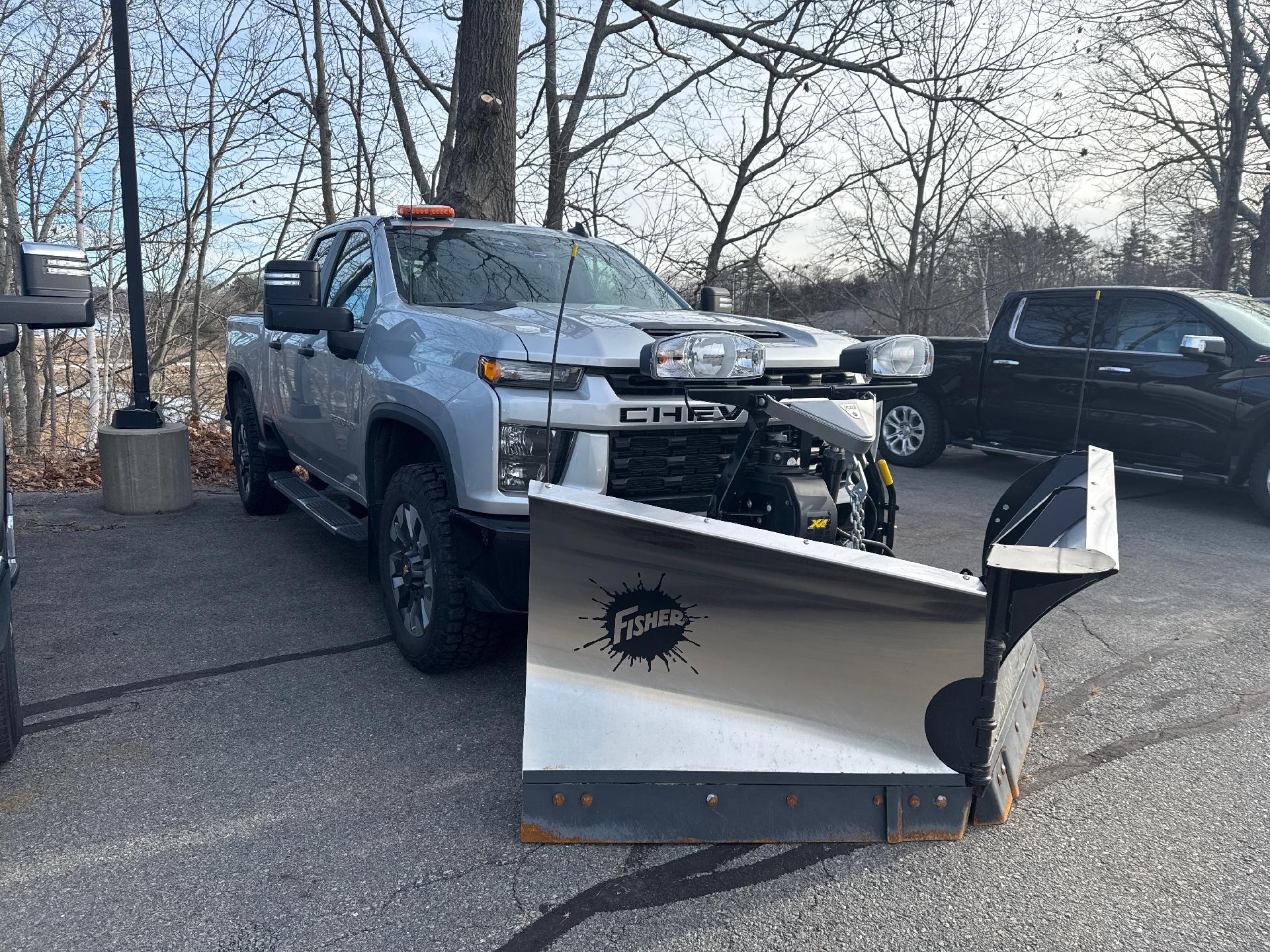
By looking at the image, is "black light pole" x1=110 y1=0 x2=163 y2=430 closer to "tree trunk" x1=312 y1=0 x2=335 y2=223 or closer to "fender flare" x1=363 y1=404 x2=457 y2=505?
"fender flare" x1=363 y1=404 x2=457 y2=505

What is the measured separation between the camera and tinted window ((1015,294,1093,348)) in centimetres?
870

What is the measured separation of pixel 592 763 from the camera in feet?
8.91

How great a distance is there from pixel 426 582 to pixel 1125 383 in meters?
6.69

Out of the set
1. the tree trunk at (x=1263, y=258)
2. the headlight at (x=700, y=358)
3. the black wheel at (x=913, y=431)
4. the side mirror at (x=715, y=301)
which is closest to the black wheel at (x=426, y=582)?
the headlight at (x=700, y=358)

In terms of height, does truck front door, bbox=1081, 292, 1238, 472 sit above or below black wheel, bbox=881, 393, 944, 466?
above

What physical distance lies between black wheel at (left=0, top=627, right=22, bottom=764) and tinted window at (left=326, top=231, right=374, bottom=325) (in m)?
2.27

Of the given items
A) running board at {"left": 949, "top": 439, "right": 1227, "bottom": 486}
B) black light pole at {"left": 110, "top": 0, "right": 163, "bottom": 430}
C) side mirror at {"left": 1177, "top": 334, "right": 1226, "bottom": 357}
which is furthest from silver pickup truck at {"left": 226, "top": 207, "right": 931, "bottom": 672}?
side mirror at {"left": 1177, "top": 334, "right": 1226, "bottom": 357}

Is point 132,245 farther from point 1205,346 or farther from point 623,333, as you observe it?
point 1205,346

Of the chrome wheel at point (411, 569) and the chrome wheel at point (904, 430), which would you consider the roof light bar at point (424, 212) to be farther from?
the chrome wheel at point (904, 430)

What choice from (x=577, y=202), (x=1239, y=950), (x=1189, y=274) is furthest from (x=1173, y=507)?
(x=1189, y=274)

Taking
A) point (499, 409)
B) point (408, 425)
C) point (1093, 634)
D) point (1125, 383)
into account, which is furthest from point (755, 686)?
point (1125, 383)

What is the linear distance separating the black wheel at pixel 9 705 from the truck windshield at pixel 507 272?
2280 millimetres

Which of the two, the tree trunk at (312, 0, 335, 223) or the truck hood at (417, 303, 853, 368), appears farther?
the tree trunk at (312, 0, 335, 223)

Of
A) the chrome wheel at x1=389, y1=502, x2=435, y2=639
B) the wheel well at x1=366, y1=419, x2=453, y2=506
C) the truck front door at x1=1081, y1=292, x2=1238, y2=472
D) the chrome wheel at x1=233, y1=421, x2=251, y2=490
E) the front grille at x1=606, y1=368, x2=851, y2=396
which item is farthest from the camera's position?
the truck front door at x1=1081, y1=292, x2=1238, y2=472
